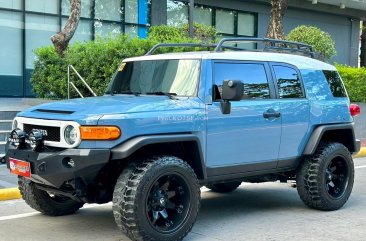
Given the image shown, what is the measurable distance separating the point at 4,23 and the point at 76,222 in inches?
505

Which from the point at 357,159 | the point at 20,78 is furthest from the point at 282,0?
the point at 20,78

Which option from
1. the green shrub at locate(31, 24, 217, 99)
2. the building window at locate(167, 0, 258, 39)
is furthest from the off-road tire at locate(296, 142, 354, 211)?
the building window at locate(167, 0, 258, 39)

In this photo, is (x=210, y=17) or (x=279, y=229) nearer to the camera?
(x=279, y=229)

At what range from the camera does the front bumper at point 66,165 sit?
4879 millimetres

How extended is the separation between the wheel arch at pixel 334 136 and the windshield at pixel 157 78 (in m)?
1.82

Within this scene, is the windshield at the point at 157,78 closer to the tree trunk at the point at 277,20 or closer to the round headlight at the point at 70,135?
the round headlight at the point at 70,135

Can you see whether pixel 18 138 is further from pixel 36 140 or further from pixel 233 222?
pixel 233 222

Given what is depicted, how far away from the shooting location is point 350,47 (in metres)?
28.9

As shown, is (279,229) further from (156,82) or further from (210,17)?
(210,17)

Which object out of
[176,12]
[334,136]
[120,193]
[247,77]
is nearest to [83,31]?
[176,12]


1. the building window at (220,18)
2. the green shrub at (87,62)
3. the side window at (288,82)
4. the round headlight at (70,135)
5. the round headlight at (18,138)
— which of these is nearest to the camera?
the round headlight at (70,135)

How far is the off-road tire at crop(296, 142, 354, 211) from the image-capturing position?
6590 millimetres

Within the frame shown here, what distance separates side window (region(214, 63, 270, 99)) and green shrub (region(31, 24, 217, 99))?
5.84 m

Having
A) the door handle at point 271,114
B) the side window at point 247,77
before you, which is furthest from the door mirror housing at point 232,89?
the door handle at point 271,114
